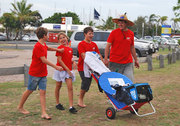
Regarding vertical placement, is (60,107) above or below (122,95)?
below

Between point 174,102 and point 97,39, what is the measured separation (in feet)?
37.4

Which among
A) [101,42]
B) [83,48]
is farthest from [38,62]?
[101,42]

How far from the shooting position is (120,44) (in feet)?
18.2

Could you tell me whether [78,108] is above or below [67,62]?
below

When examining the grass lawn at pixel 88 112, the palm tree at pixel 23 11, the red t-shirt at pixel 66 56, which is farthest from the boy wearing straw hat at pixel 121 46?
the palm tree at pixel 23 11

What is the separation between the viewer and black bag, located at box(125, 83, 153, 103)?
14.5 ft

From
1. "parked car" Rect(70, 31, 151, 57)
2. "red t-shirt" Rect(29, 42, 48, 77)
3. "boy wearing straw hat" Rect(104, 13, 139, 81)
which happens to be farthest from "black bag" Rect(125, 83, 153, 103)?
"parked car" Rect(70, 31, 151, 57)

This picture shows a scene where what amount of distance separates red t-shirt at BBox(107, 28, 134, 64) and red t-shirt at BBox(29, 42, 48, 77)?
4.85ft

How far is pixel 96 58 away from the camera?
211 inches

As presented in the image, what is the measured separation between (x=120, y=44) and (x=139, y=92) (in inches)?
55.2

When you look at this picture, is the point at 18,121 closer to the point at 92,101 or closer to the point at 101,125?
the point at 101,125

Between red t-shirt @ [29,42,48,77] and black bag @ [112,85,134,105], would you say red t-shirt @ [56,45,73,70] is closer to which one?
red t-shirt @ [29,42,48,77]

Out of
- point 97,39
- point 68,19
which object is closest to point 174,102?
point 97,39

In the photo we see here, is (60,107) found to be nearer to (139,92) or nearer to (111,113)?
(111,113)
